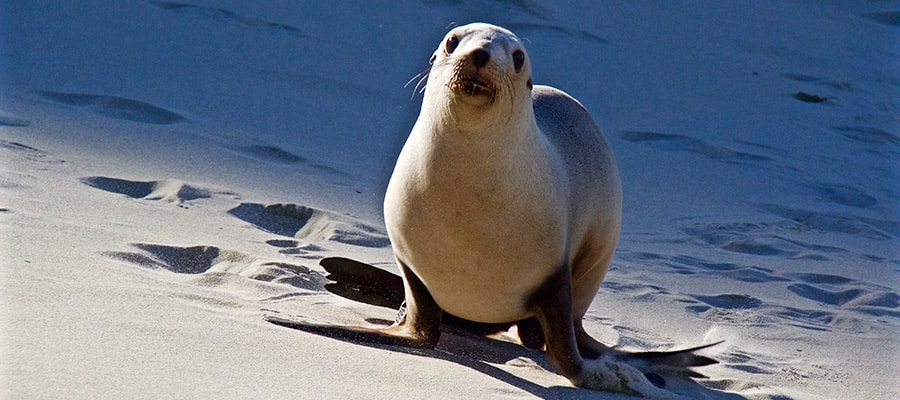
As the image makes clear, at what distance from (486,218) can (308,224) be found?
1.58 metres

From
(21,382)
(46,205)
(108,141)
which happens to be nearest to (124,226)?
(46,205)

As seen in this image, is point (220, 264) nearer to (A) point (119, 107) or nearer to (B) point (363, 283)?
(B) point (363, 283)

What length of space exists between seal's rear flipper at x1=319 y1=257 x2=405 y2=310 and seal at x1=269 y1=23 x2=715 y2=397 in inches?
13.7

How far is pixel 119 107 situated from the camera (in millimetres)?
5859

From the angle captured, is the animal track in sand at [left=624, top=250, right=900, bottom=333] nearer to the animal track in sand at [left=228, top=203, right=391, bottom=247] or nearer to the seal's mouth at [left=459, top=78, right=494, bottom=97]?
the animal track in sand at [left=228, top=203, right=391, bottom=247]

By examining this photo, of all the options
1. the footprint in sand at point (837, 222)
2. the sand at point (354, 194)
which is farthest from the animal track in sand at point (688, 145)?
the footprint in sand at point (837, 222)

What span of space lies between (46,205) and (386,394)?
165 cm

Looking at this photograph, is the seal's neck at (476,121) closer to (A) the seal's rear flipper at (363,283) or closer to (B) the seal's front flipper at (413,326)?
(B) the seal's front flipper at (413,326)

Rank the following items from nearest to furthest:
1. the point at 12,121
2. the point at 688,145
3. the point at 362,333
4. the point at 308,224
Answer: the point at 362,333 < the point at 308,224 < the point at 12,121 < the point at 688,145

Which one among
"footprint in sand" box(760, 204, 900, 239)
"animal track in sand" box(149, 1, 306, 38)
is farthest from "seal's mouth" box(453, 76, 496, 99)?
"animal track in sand" box(149, 1, 306, 38)

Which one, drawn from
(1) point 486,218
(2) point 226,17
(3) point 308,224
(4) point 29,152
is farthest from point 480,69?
(2) point 226,17

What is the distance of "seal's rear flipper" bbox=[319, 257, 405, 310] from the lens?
387 cm

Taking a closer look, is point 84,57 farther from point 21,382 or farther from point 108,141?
point 21,382

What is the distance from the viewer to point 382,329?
3.52 meters
